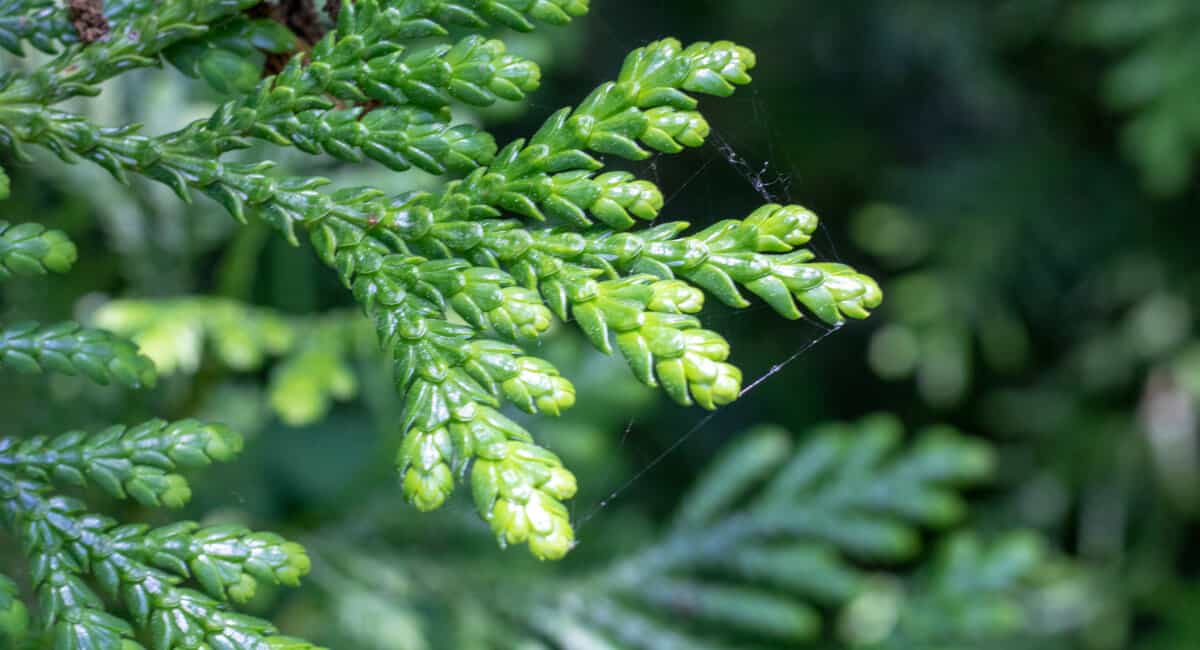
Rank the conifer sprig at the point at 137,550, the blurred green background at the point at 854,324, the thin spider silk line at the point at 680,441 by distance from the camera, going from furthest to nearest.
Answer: the blurred green background at the point at 854,324, the thin spider silk line at the point at 680,441, the conifer sprig at the point at 137,550

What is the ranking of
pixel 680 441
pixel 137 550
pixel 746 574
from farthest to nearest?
1. pixel 746 574
2. pixel 680 441
3. pixel 137 550

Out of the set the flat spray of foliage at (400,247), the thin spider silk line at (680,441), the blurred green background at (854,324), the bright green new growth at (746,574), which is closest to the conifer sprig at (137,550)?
the flat spray of foliage at (400,247)

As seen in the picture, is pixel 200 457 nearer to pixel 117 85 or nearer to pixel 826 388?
pixel 117 85

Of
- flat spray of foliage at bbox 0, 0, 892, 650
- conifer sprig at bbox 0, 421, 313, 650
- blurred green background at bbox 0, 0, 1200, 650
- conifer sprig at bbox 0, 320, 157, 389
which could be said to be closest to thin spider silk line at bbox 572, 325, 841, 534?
blurred green background at bbox 0, 0, 1200, 650

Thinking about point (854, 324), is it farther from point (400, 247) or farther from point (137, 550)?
point (137, 550)

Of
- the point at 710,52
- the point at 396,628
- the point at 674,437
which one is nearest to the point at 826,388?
the point at 674,437

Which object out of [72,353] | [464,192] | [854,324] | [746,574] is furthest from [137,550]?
[854,324]

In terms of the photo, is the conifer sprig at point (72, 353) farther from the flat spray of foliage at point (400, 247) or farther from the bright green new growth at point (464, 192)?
the bright green new growth at point (464, 192)
